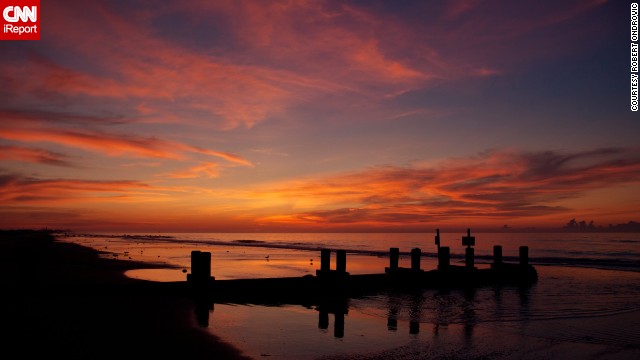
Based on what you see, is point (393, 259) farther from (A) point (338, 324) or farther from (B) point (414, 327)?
(A) point (338, 324)

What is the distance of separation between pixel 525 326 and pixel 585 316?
12.6ft

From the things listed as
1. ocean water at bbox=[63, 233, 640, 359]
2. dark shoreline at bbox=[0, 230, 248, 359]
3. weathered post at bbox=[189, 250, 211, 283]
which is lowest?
ocean water at bbox=[63, 233, 640, 359]

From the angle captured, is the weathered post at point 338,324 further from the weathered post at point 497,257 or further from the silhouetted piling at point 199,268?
the weathered post at point 497,257

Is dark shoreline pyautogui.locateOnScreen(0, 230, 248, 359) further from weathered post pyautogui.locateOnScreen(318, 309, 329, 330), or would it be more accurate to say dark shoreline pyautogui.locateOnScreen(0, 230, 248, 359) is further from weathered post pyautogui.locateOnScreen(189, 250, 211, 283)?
weathered post pyautogui.locateOnScreen(318, 309, 329, 330)

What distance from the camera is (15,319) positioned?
11.8m

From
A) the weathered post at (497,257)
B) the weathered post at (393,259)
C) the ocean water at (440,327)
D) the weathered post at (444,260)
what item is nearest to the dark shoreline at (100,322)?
the ocean water at (440,327)

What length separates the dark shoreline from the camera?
32.2ft

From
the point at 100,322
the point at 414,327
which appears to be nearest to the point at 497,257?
the point at 414,327

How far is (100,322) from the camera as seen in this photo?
1215cm

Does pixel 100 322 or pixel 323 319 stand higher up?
pixel 100 322

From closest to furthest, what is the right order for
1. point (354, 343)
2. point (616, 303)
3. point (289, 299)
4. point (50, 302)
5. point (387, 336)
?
point (354, 343) < point (387, 336) < point (50, 302) < point (289, 299) < point (616, 303)

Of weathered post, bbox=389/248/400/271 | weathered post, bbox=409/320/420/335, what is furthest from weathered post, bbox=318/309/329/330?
weathered post, bbox=389/248/400/271

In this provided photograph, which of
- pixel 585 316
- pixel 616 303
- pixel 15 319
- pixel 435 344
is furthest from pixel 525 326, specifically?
pixel 15 319

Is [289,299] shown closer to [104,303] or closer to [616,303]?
[104,303]
